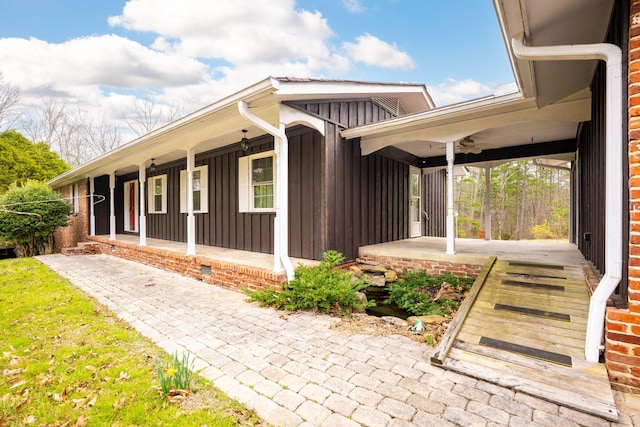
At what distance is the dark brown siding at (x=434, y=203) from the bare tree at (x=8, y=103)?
71.5 ft

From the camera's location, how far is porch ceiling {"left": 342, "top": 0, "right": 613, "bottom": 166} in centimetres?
223

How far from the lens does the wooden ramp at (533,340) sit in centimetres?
202

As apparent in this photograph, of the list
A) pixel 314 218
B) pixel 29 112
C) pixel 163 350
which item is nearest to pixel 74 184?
pixel 29 112

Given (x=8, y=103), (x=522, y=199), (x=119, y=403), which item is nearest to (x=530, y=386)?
(x=119, y=403)

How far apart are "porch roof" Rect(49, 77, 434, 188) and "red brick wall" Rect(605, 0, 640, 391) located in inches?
124

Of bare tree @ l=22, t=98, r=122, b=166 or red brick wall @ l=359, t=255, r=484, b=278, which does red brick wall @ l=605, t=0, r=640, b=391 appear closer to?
red brick wall @ l=359, t=255, r=484, b=278

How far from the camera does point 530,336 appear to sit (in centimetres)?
269

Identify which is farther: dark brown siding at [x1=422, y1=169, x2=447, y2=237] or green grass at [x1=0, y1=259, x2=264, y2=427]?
dark brown siding at [x1=422, y1=169, x2=447, y2=237]

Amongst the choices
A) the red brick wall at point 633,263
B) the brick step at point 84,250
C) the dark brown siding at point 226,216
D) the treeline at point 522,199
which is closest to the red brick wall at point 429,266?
A: the dark brown siding at point 226,216

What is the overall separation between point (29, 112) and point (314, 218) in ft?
79.0

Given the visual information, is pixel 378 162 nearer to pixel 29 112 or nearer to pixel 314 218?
pixel 314 218

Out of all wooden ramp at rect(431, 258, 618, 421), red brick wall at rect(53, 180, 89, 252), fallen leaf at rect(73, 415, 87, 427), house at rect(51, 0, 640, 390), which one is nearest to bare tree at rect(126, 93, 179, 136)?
red brick wall at rect(53, 180, 89, 252)

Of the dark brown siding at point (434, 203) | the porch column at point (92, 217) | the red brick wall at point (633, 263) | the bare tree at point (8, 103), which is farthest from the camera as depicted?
the bare tree at point (8, 103)

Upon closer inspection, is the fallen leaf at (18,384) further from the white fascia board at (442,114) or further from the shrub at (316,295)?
the white fascia board at (442,114)
